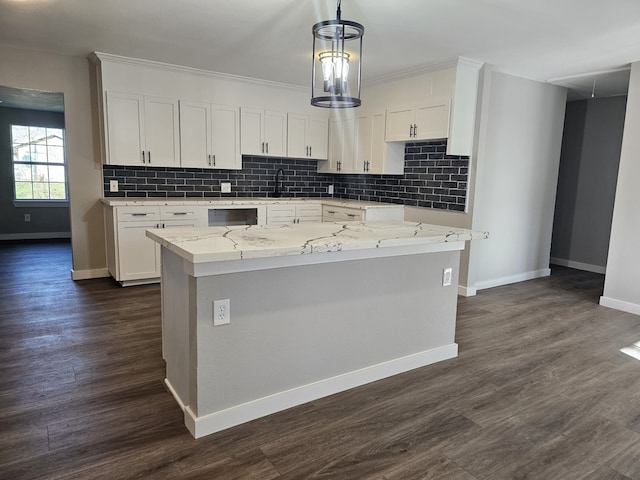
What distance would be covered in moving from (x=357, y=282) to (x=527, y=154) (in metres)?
3.66

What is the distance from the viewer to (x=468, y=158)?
4559 mm

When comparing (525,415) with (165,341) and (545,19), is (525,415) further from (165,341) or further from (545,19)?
(545,19)

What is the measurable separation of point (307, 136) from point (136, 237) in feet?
8.65

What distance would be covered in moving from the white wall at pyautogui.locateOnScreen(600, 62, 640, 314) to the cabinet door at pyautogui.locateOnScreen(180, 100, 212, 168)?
441 cm

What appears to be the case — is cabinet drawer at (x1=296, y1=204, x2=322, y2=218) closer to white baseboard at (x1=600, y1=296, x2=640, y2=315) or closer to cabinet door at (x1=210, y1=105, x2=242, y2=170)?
cabinet door at (x1=210, y1=105, x2=242, y2=170)

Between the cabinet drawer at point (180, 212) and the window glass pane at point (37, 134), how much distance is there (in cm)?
473

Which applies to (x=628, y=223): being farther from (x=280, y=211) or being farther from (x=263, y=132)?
(x=263, y=132)

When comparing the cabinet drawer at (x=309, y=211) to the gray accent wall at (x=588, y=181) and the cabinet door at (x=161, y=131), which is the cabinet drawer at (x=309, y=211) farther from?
the gray accent wall at (x=588, y=181)

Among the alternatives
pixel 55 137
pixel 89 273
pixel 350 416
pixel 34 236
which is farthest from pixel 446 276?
pixel 55 137

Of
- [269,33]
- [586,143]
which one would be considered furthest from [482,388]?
[586,143]

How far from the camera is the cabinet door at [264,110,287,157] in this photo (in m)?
5.55

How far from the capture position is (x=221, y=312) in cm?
203

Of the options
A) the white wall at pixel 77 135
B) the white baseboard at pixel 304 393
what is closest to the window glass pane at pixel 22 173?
the white wall at pixel 77 135

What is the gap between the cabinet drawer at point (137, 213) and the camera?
4.45 meters
